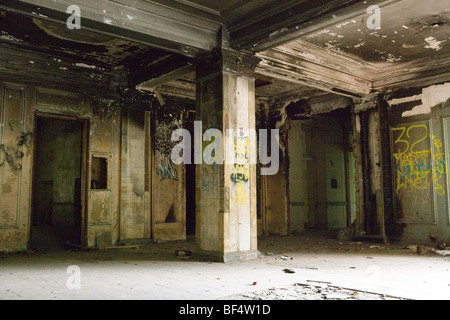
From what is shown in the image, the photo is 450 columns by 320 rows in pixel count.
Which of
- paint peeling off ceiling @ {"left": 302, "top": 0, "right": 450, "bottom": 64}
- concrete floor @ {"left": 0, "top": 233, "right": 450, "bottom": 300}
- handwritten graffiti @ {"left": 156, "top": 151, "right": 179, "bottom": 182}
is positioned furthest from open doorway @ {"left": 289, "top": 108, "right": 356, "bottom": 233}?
concrete floor @ {"left": 0, "top": 233, "right": 450, "bottom": 300}

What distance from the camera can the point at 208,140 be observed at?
6.11 metres

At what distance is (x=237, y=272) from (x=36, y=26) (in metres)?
4.79

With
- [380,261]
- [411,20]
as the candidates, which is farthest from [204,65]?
[380,261]

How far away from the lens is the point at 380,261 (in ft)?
19.1

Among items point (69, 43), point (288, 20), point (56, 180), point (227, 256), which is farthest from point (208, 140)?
point (56, 180)

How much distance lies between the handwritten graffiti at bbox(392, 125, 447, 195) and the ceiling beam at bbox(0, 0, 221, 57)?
4.79 m

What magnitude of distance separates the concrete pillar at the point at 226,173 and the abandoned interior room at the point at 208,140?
3 centimetres

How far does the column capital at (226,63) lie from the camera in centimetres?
603

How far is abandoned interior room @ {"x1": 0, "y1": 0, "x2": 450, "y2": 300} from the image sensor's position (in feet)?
16.1

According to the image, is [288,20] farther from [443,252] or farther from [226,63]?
[443,252]

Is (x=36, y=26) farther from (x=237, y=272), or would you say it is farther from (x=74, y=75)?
(x=237, y=272)

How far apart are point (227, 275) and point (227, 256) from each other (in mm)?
1087

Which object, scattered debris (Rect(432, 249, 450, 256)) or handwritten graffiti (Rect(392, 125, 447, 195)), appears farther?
handwritten graffiti (Rect(392, 125, 447, 195))

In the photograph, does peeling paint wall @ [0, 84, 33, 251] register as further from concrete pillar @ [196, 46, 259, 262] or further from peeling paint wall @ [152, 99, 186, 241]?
concrete pillar @ [196, 46, 259, 262]
